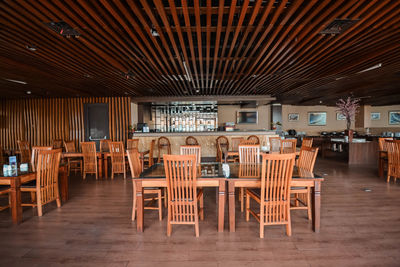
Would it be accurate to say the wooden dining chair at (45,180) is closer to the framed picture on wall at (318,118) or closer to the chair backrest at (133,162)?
the chair backrest at (133,162)

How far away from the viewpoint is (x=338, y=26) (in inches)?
127

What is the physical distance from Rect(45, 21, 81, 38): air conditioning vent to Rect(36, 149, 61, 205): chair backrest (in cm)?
188

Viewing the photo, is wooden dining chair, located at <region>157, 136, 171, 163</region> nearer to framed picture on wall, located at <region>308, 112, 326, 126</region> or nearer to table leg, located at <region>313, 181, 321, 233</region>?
table leg, located at <region>313, 181, 321, 233</region>

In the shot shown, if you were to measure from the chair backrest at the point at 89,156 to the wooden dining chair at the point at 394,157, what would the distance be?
7.93 metres

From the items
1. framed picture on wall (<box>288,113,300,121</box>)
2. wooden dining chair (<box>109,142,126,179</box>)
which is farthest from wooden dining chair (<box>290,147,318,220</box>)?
framed picture on wall (<box>288,113,300,121</box>)

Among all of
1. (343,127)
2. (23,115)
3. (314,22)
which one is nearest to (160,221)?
(314,22)

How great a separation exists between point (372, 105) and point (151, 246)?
16.3 meters

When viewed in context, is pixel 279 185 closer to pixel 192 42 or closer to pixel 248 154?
pixel 248 154

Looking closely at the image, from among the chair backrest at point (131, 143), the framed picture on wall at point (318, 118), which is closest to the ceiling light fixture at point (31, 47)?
the chair backrest at point (131, 143)

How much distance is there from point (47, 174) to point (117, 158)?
2.74 metres

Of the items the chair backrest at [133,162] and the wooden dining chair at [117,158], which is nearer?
the chair backrest at [133,162]

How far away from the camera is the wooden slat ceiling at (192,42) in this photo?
109 inches

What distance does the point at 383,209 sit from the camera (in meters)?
3.81

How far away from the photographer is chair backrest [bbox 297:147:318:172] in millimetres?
3367
